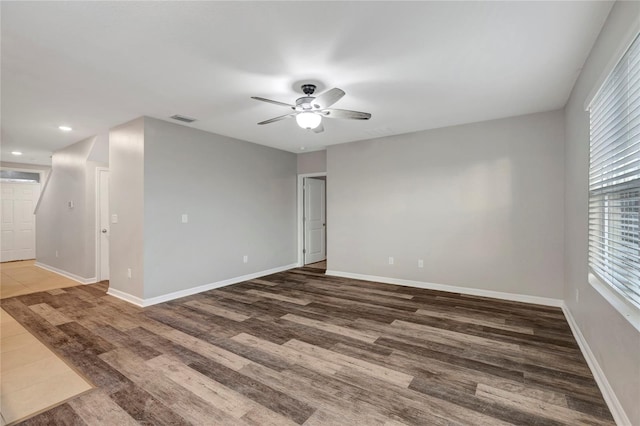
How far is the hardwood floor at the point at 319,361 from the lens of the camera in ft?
6.17

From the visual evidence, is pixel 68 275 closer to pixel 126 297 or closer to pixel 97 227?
pixel 97 227

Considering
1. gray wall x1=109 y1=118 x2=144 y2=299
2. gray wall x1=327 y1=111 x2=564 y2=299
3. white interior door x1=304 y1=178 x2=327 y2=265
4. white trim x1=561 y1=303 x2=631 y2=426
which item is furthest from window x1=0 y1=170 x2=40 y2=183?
white trim x1=561 y1=303 x2=631 y2=426

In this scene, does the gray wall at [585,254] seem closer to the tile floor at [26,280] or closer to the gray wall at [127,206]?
the gray wall at [127,206]

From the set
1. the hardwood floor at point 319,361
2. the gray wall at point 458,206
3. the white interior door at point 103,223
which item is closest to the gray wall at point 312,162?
the gray wall at point 458,206

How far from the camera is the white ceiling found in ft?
6.16

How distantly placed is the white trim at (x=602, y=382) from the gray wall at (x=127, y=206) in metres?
4.73

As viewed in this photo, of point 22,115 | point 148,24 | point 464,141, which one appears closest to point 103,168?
point 22,115

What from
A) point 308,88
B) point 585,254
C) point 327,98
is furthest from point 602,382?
point 308,88

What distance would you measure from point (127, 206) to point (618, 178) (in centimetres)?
525

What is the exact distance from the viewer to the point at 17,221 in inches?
305

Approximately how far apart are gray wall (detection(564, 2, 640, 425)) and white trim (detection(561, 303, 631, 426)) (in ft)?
0.17

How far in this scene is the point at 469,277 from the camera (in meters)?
4.39

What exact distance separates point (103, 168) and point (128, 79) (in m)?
3.44

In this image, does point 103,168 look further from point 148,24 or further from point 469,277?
point 469,277
